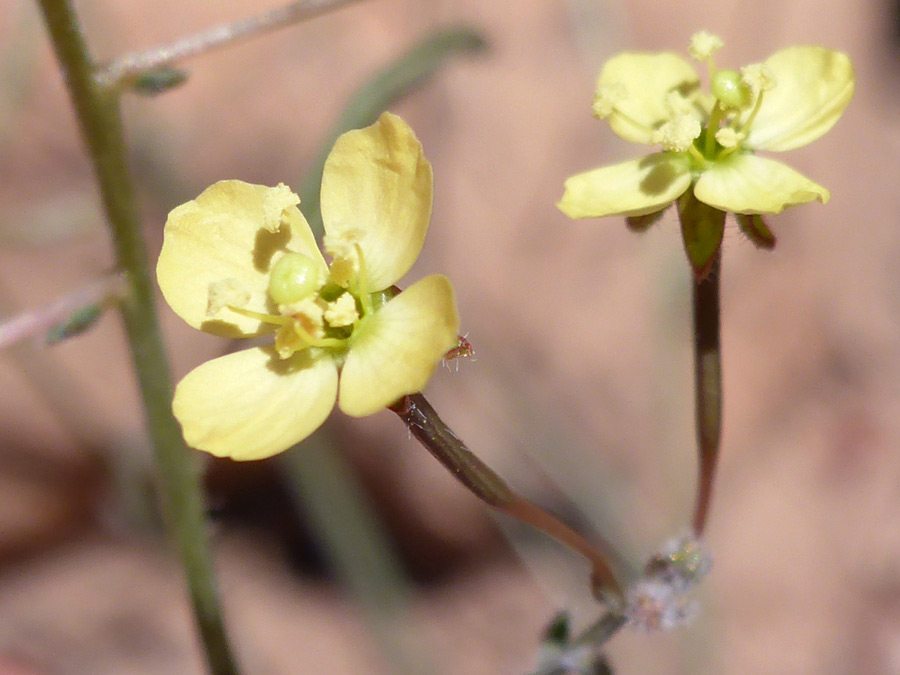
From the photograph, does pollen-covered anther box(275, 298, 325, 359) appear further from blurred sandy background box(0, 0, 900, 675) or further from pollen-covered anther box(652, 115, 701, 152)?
blurred sandy background box(0, 0, 900, 675)

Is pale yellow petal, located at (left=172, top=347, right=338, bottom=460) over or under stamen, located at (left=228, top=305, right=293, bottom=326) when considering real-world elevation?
under

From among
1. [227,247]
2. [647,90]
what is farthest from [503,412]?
[227,247]

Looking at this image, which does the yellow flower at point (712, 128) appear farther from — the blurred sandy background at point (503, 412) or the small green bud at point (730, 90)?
the blurred sandy background at point (503, 412)

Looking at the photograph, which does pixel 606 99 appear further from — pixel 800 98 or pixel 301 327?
pixel 301 327

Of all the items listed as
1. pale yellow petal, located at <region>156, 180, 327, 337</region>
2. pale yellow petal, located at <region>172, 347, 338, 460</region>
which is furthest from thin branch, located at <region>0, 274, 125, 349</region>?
pale yellow petal, located at <region>172, 347, 338, 460</region>

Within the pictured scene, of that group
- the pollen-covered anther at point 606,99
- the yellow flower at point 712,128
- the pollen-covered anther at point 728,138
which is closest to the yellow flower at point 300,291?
the yellow flower at point 712,128

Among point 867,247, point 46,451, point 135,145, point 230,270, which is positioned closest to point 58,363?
point 46,451

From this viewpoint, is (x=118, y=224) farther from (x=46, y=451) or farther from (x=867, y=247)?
(x=867, y=247)
